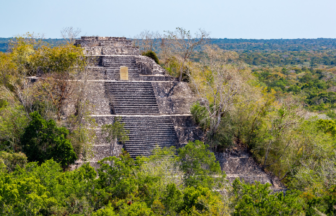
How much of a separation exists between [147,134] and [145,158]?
12.9ft

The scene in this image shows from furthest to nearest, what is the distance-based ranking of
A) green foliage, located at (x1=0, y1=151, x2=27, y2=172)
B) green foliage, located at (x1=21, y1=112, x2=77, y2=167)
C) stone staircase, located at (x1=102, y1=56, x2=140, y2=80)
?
stone staircase, located at (x1=102, y1=56, x2=140, y2=80) < green foliage, located at (x1=21, y1=112, x2=77, y2=167) < green foliage, located at (x1=0, y1=151, x2=27, y2=172)

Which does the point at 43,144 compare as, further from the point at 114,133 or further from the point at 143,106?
the point at 143,106

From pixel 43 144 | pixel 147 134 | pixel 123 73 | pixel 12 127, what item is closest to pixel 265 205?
pixel 147 134

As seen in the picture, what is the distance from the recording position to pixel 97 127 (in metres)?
14.7

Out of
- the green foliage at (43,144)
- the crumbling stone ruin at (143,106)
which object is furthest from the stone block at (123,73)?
the green foliage at (43,144)

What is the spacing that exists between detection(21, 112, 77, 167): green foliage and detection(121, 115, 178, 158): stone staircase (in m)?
3.23

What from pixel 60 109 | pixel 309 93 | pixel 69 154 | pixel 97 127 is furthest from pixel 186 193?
pixel 309 93

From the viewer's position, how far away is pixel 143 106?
1667cm

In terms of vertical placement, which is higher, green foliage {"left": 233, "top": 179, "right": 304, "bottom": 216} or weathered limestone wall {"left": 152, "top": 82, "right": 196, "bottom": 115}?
weathered limestone wall {"left": 152, "top": 82, "right": 196, "bottom": 115}

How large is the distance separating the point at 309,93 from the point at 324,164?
32759 millimetres

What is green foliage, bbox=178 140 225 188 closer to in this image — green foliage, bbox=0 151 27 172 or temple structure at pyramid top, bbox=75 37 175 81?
green foliage, bbox=0 151 27 172

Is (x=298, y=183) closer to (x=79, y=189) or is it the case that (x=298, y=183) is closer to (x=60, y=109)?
(x=79, y=189)

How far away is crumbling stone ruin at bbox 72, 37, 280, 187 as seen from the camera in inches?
568

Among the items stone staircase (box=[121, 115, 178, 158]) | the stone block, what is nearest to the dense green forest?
stone staircase (box=[121, 115, 178, 158])
